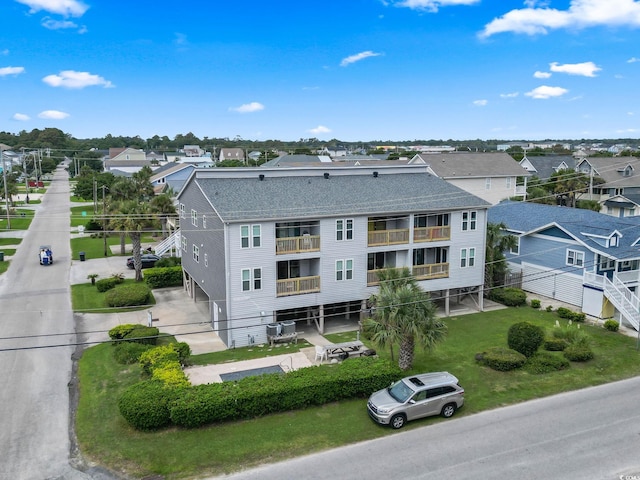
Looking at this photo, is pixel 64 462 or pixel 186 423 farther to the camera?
pixel 186 423

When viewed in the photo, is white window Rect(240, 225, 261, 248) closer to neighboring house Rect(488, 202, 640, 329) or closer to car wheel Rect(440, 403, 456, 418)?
car wheel Rect(440, 403, 456, 418)

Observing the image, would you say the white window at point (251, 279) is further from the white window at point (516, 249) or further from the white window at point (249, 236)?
the white window at point (516, 249)

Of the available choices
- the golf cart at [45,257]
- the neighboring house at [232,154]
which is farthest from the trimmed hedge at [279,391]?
the neighboring house at [232,154]

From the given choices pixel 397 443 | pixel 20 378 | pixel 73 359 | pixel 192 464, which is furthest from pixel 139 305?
pixel 397 443

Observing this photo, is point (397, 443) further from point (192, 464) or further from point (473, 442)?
point (192, 464)

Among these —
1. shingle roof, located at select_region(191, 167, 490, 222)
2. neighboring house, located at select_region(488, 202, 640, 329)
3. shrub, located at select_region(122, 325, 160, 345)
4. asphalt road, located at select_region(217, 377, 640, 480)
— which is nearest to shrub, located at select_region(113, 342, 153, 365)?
shrub, located at select_region(122, 325, 160, 345)

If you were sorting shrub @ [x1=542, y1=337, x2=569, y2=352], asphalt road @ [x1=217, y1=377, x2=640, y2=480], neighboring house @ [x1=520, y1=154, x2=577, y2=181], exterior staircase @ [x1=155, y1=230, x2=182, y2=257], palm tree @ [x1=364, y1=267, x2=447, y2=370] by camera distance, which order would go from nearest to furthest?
asphalt road @ [x1=217, y1=377, x2=640, y2=480], palm tree @ [x1=364, y1=267, x2=447, y2=370], shrub @ [x1=542, y1=337, x2=569, y2=352], exterior staircase @ [x1=155, y1=230, x2=182, y2=257], neighboring house @ [x1=520, y1=154, x2=577, y2=181]

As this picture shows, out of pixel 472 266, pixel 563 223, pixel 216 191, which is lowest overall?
pixel 472 266
